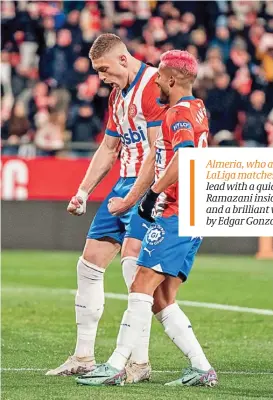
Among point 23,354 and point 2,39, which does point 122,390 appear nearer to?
point 23,354

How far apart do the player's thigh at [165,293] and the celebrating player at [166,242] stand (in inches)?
2.3

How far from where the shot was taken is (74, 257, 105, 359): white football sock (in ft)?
28.5

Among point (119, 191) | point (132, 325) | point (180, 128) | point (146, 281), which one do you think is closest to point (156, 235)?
point (146, 281)

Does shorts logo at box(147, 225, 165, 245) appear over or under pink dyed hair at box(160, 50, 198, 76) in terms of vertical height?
under

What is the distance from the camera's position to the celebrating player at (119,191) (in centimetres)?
846

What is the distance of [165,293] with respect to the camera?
8.09 meters

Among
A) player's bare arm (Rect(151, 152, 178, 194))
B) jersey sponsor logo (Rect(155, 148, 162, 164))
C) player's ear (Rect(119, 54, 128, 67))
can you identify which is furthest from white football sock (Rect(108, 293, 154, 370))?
player's ear (Rect(119, 54, 128, 67))

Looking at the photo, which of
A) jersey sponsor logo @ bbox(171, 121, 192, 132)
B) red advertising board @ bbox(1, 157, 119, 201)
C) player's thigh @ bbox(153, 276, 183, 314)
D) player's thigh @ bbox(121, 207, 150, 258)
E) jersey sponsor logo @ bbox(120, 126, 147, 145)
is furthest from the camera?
red advertising board @ bbox(1, 157, 119, 201)

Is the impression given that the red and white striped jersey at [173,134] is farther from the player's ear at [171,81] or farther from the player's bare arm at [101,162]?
the player's bare arm at [101,162]

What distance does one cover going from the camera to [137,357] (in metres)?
8.30

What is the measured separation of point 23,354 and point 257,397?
2.60 metres

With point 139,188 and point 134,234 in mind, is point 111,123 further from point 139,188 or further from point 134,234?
point 139,188

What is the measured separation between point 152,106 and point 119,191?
2.17 ft

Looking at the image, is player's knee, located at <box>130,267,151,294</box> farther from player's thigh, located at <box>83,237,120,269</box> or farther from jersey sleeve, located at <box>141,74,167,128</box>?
jersey sleeve, located at <box>141,74,167,128</box>
